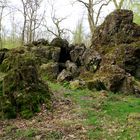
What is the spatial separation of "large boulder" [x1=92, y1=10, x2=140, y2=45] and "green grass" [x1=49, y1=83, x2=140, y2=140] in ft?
22.0

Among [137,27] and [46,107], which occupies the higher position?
[137,27]

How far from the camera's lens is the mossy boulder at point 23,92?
506 inches

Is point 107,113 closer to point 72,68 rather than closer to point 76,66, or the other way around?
point 72,68

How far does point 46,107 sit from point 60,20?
42032 mm

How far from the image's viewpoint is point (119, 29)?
23500 millimetres

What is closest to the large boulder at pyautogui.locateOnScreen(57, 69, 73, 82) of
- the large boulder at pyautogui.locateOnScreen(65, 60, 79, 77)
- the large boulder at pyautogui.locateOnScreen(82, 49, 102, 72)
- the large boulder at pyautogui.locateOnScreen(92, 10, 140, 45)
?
the large boulder at pyautogui.locateOnScreen(65, 60, 79, 77)

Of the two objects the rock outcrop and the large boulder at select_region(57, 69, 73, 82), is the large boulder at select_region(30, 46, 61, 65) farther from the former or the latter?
the large boulder at select_region(57, 69, 73, 82)

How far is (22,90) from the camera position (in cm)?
1377

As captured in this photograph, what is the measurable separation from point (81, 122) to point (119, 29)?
1317 cm

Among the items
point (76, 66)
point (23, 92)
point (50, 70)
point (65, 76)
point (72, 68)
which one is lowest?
point (23, 92)

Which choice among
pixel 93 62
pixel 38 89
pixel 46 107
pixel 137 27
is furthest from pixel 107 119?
pixel 137 27

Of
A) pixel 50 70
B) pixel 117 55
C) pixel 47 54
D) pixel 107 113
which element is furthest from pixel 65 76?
pixel 107 113

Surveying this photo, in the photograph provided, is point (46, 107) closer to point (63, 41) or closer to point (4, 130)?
point (4, 130)

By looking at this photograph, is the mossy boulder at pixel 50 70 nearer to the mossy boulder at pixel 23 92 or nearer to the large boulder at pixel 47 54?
the large boulder at pixel 47 54
